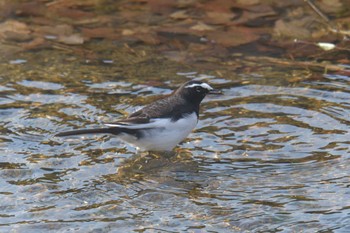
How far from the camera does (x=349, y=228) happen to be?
6648mm

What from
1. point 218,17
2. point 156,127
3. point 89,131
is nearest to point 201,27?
point 218,17

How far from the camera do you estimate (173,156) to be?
28.6 ft

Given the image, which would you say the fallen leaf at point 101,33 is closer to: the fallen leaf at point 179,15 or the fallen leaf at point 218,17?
the fallen leaf at point 179,15

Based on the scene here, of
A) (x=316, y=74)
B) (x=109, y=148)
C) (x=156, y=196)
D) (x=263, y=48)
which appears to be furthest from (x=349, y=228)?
(x=263, y=48)

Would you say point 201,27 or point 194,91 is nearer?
point 194,91

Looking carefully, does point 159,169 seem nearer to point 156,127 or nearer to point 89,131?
point 156,127

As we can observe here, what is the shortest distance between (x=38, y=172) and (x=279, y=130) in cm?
265

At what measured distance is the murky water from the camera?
7059 millimetres

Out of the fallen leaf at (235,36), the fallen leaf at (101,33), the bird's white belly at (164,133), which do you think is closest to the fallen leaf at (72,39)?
the fallen leaf at (101,33)

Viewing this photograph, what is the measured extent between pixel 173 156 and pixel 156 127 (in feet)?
1.66

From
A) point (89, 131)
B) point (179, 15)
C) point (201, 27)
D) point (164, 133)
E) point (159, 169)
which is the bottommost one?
point (159, 169)

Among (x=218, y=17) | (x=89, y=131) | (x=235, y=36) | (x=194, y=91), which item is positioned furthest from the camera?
(x=218, y=17)

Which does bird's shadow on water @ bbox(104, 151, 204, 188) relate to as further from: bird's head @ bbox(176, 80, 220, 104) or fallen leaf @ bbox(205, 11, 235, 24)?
fallen leaf @ bbox(205, 11, 235, 24)

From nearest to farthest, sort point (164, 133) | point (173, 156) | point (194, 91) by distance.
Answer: point (164, 133) < point (173, 156) < point (194, 91)
